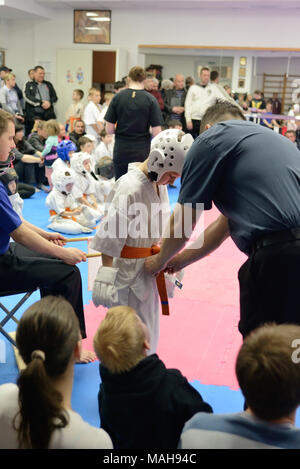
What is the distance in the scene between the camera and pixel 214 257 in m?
5.88

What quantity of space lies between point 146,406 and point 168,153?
138 centimetres

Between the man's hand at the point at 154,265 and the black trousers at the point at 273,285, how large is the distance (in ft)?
2.01

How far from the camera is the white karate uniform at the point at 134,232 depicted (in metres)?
2.80

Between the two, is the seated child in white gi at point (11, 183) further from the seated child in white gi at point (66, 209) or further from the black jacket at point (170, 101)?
the black jacket at point (170, 101)

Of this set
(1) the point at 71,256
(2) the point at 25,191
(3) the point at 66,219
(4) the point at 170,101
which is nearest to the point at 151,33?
(4) the point at 170,101

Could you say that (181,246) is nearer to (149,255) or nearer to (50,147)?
(149,255)

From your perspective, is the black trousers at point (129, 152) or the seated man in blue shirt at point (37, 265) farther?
the black trousers at point (129, 152)

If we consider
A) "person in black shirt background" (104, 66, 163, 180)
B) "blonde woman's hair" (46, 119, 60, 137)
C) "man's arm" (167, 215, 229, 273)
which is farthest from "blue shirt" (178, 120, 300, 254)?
"blonde woman's hair" (46, 119, 60, 137)

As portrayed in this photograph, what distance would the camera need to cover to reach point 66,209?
22.0ft

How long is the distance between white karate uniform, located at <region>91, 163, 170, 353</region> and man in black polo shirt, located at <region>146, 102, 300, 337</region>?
1.96 ft

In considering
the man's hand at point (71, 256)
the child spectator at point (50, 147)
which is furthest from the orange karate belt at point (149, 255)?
the child spectator at point (50, 147)

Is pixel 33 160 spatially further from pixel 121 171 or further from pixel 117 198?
pixel 117 198
